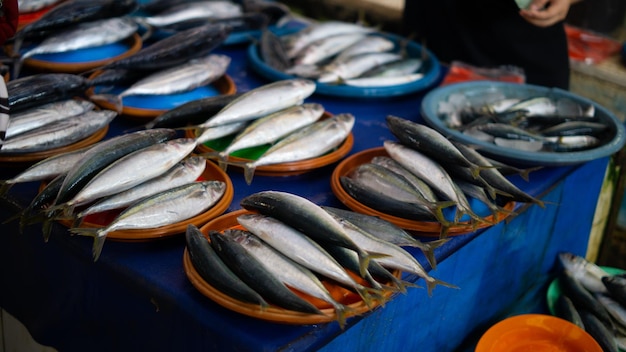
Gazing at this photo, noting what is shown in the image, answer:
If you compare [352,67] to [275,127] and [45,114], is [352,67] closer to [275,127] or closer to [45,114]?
[275,127]

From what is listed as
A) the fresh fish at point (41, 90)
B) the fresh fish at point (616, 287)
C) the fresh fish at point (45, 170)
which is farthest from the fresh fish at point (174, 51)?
the fresh fish at point (616, 287)

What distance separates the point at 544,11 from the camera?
10.3 ft

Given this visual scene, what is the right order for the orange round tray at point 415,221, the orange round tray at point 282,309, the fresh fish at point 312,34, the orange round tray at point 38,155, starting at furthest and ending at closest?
the fresh fish at point 312,34, the orange round tray at point 38,155, the orange round tray at point 415,221, the orange round tray at point 282,309

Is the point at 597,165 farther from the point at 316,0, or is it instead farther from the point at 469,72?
the point at 316,0

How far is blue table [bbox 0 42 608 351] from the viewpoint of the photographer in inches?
66.1

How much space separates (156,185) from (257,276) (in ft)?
1.69

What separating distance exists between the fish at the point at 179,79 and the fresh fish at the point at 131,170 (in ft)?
2.25

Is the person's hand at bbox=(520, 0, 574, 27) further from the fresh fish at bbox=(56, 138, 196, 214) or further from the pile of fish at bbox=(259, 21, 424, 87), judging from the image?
the fresh fish at bbox=(56, 138, 196, 214)

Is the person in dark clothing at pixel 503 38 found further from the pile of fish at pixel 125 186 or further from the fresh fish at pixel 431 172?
the pile of fish at pixel 125 186

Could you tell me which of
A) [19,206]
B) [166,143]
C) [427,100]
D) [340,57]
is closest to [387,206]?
[166,143]

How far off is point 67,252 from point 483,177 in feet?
4.53

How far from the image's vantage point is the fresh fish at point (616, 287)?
2633mm

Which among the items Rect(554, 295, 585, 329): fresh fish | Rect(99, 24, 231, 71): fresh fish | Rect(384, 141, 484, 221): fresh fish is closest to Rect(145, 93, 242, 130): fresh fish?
Rect(99, 24, 231, 71): fresh fish

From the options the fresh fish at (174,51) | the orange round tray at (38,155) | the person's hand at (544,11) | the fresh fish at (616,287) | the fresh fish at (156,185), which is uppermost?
the person's hand at (544,11)
